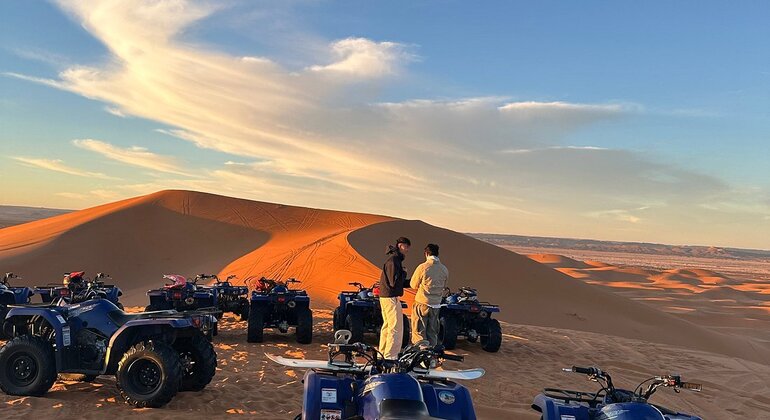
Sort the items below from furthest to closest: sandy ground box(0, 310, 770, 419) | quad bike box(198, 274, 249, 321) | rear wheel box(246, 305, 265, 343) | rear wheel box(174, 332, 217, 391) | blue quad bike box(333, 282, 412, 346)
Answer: quad bike box(198, 274, 249, 321)
rear wheel box(246, 305, 265, 343)
blue quad bike box(333, 282, 412, 346)
rear wheel box(174, 332, 217, 391)
sandy ground box(0, 310, 770, 419)

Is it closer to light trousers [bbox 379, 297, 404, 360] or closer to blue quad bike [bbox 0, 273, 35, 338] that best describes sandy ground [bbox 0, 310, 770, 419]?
light trousers [bbox 379, 297, 404, 360]

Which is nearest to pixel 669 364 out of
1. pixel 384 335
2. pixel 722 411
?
pixel 722 411

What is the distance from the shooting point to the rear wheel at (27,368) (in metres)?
6.67

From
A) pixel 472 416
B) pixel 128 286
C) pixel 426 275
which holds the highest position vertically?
pixel 426 275

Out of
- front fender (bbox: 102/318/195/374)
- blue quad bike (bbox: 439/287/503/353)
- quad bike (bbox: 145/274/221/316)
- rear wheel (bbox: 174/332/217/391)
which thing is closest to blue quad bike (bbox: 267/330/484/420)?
front fender (bbox: 102/318/195/374)

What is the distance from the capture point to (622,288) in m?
38.5

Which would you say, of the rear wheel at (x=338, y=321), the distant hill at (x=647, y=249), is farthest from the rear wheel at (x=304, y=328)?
the distant hill at (x=647, y=249)

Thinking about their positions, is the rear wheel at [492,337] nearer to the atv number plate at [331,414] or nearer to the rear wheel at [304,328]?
the rear wheel at [304,328]

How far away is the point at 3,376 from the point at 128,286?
2131cm

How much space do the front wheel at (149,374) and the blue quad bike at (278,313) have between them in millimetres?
4765

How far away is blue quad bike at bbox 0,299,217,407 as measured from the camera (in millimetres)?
6453

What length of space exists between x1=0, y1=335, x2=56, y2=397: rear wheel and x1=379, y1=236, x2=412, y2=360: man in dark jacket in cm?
414

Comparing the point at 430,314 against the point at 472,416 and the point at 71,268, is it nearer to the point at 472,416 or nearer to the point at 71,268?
the point at 472,416

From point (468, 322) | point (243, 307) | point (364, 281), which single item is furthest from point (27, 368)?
point (364, 281)
